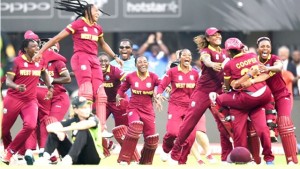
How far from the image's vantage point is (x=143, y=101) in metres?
23.8

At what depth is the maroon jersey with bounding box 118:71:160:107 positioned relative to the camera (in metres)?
23.8

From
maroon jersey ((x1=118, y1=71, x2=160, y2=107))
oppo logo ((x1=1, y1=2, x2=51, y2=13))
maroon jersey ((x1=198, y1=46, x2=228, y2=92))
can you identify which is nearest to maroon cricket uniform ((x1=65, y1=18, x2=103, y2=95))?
maroon jersey ((x1=198, y1=46, x2=228, y2=92))

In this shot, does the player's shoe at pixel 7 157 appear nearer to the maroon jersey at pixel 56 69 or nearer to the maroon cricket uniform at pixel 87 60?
the maroon jersey at pixel 56 69

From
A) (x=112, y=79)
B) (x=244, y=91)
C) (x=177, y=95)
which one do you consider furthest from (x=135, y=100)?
(x=244, y=91)

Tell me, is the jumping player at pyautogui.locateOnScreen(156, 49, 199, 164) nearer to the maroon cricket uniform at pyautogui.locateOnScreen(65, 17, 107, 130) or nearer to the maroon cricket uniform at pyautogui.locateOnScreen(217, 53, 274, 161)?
the maroon cricket uniform at pyautogui.locateOnScreen(217, 53, 274, 161)

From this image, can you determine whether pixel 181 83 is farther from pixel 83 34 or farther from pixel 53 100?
pixel 83 34

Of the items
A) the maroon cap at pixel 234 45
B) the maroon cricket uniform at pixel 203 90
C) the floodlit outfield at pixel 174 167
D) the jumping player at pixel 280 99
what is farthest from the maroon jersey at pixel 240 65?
the floodlit outfield at pixel 174 167

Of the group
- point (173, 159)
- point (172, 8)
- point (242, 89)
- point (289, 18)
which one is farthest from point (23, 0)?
point (242, 89)

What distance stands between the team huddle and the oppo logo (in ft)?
15.1

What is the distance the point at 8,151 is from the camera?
22953 mm

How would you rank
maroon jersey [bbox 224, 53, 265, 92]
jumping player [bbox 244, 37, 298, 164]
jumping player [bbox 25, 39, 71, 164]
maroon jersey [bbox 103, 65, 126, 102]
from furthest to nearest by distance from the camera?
maroon jersey [bbox 103, 65, 126, 102] < jumping player [bbox 25, 39, 71, 164] < jumping player [bbox 244, 37, 298, 164] < maroon jersey [bbox 224, 53, 265, 92]

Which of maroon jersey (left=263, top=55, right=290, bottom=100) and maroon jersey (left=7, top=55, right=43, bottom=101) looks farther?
maroon jersey (left=7, top=55, right=43, bottom=101)

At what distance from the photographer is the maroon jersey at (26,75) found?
22.4 meters

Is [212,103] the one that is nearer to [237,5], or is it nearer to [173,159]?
[173,159]
